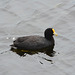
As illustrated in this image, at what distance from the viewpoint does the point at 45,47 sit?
41.4 ft

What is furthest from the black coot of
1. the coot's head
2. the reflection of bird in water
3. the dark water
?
the dark water

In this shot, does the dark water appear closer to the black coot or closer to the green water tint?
the green water tint

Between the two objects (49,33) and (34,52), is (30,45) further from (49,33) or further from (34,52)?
(49,33)

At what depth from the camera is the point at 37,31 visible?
14.4m

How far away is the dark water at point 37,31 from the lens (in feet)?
35.1

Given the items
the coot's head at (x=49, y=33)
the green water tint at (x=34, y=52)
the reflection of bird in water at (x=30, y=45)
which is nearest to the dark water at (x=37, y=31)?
the green water tint at (x=34, y=52)

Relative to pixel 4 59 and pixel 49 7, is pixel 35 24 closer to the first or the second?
pixel 49 7

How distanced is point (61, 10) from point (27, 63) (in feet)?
22.2

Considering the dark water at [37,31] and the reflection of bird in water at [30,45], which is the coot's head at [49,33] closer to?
the reflection of bird in water at [30,45]

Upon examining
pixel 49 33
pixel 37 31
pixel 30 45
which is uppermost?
pixel 49 33

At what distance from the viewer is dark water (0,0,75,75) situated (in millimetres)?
10688

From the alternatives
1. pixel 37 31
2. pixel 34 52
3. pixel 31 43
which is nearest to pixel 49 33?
pixel 31 43

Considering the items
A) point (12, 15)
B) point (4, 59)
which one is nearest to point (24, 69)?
point (4, 59)

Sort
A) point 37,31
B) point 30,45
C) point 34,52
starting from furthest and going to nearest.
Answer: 1. point 37,31
2. point 30,45
3. point 34,52
